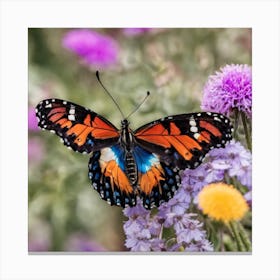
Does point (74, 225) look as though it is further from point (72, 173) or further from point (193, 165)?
point (193, 165)

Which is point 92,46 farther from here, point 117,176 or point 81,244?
point 81,244

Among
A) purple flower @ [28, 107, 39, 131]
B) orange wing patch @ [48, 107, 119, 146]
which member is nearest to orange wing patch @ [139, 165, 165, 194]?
orange wing patch @ [48, 107, 119, 146]

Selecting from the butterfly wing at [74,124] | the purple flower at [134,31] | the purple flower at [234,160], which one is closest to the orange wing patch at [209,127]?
the purple flower at [234,160]

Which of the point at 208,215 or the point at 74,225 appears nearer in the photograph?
the point at 208,215

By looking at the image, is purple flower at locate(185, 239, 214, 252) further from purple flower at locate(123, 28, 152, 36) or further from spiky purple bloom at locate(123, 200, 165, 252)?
purple flower at locate(123, 28, 152, 36)
